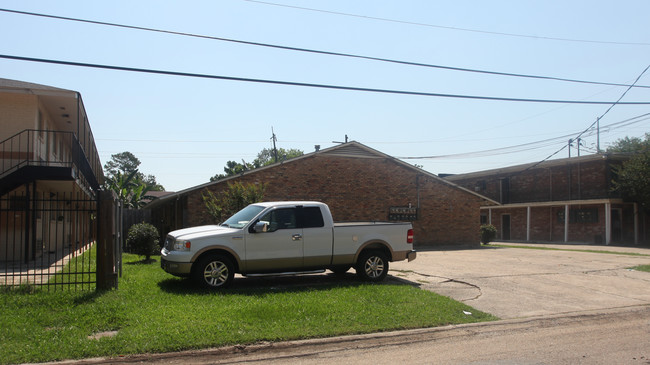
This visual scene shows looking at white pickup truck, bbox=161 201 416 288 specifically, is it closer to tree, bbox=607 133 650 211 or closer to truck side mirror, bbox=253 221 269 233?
truck side mirror, bbox=253 221 269 233

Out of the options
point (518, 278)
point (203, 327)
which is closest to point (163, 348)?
point (203, 327)

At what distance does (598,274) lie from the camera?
14047mm

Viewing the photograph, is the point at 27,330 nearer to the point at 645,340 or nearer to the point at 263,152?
the point at 645,340

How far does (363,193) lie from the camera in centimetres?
2566

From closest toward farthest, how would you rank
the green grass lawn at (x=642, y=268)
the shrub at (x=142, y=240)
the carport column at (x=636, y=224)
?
1. the green grass lawn at (x=642, y=268)
2. the shrub at (x=142, y=240)
3. the carport column at (x=636, y=224)

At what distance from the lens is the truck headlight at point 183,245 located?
1002 cm

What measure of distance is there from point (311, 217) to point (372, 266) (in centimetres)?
191

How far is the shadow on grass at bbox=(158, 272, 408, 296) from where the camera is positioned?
10.0m

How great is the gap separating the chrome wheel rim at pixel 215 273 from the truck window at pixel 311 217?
2015 mm

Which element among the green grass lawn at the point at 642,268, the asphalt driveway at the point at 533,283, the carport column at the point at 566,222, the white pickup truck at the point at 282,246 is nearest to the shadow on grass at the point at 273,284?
the white pickup truck at the point at 282,246

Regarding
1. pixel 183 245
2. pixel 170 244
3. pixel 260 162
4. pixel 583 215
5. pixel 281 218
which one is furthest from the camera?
pixel 260 162

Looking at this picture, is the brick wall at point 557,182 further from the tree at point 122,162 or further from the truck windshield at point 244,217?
the tree at point 122,162

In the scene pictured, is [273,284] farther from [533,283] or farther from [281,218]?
[533,283]

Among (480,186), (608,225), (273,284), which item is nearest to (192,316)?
(273,284)
